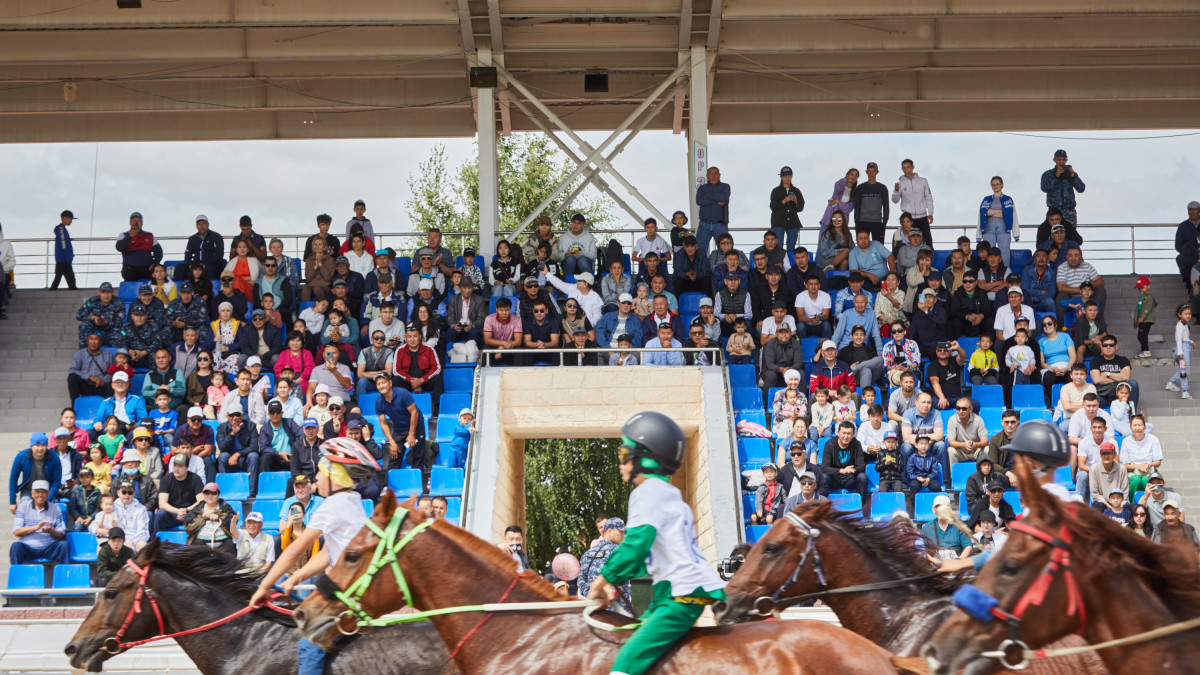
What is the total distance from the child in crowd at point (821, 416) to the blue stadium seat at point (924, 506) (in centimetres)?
154

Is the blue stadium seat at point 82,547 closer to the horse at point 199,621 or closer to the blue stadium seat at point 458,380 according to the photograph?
the blue stadium seat at point 458,380

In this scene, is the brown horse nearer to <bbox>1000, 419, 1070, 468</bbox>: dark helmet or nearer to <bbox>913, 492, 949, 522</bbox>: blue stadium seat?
<bbox>1000, 419, 1070, 468</bbox>: dark helmet

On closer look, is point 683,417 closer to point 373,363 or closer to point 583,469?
point 373,363

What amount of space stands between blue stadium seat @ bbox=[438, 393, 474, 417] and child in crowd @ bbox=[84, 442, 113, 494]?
171 inches

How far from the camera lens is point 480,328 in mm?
Result: 18828

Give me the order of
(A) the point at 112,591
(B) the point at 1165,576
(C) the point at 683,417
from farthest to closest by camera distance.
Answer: (C) the point at 683,417
(A) the point at 112,591
(B) the point at 1165,576

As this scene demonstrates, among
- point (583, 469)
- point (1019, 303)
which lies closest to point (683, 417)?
point (1019, 303)

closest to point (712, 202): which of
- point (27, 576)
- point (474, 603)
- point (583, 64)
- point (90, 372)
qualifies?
point (583, 64)

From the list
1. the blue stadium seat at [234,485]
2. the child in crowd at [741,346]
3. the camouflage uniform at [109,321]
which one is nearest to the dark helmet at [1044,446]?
the blue stadium seat at [234,485]

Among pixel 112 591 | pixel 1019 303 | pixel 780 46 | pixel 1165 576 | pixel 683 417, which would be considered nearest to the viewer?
pixel 1165 576

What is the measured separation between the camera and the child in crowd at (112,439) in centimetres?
1596

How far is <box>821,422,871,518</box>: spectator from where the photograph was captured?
48.5 feet

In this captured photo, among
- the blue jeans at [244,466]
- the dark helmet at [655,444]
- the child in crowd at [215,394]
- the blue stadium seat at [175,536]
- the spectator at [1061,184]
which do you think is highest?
the spectator at [1061,184]

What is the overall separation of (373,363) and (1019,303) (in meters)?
9.42
